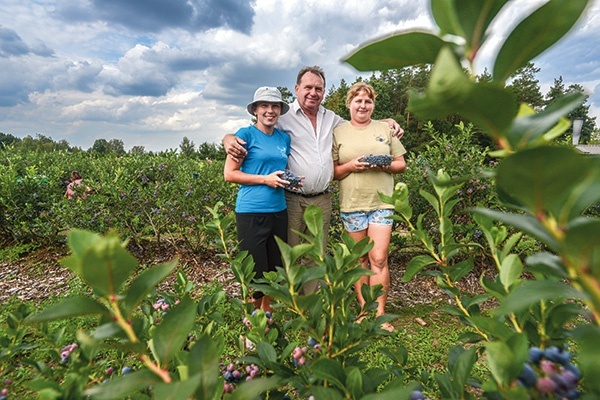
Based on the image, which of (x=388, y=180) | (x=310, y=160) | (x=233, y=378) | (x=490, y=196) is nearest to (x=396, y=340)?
(x=388, y=180)

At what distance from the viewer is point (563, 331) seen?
748mm

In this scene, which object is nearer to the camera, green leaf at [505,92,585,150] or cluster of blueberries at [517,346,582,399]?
green leaf at [505,92,585,150]

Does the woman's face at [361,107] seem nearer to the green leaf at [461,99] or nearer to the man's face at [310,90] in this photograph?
the man's face at [310,90]

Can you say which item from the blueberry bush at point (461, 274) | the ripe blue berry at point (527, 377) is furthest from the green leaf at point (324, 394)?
the ripe blue berry at point (527, 377)

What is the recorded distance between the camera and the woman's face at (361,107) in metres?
3.36

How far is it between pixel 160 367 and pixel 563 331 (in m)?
0.79

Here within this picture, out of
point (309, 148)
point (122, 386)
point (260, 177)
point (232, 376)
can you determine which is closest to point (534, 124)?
point (122, 386)

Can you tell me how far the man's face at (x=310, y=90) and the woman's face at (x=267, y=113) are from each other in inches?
11.9

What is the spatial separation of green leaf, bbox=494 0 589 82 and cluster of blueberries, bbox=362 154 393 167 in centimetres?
271

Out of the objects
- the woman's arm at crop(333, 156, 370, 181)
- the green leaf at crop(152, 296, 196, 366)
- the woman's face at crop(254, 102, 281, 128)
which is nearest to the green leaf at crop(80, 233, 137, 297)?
the green leaf at crop(152, 296, 196, 366)

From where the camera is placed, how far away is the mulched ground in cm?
479

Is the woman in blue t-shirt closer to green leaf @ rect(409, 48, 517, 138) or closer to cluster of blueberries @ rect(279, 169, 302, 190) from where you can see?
cluster of blueberries @ rect(279, 169, 302, 190)

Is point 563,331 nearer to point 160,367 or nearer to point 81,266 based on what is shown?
point 160,367

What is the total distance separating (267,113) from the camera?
3.05 metres
